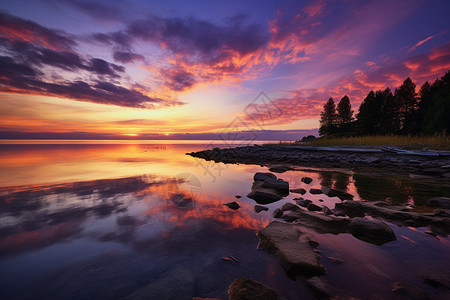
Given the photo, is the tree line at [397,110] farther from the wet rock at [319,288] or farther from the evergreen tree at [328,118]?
the wet rock at [319,288]

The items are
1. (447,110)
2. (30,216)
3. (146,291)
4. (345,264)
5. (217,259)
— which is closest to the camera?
(146,291)

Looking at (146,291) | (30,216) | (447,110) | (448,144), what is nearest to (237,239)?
(146,291)

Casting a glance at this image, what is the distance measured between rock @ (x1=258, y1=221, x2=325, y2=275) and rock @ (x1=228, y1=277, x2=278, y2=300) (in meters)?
0.72

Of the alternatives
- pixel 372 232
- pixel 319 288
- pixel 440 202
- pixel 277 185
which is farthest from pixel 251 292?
pixel 440 202

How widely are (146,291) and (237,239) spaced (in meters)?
1.95

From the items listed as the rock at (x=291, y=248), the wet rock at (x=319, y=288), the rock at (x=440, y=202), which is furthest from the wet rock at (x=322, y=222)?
the rock at (x=440, y=202)

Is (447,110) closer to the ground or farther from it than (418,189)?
farther from it

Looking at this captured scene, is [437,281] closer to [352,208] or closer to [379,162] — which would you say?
[352,208]

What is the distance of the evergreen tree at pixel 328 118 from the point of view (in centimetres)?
5056

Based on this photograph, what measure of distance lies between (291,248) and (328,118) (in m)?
58.2

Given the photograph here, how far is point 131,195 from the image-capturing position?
6.96 meters

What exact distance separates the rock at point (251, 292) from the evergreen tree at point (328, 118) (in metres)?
57.4

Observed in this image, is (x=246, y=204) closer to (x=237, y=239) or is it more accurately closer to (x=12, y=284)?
(x=237, y=239)

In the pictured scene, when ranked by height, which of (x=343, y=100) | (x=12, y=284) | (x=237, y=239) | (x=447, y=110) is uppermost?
(x=343, y=100)
